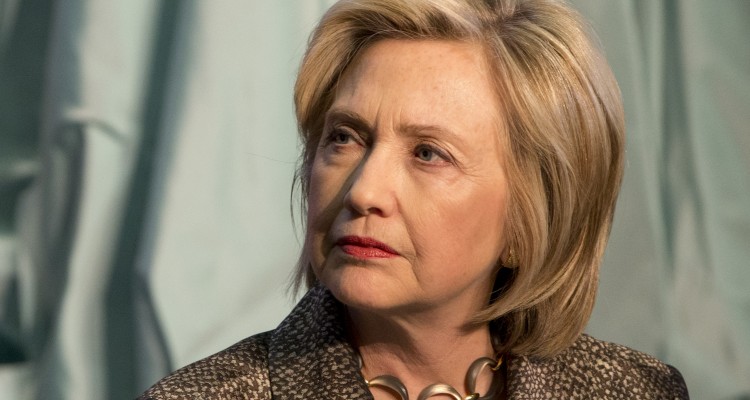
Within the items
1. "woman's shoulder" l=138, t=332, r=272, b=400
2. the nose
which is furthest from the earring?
"woman's shoulder" l=138, t=332, r=272, b=400

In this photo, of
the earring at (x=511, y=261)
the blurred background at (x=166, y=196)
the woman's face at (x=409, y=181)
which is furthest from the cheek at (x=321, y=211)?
the blurred background at (x=166, y=196)

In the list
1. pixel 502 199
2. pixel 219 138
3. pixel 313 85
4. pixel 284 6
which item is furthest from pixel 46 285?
pixel 502 199

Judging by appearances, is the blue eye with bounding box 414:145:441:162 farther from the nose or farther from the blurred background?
the blurred background

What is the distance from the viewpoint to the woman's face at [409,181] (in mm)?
1609

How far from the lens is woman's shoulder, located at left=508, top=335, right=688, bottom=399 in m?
1.84

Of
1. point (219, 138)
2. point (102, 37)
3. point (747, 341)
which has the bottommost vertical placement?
point (747, 341)

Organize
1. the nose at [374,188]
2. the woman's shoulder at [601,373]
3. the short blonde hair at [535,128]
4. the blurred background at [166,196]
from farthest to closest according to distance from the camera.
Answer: the blurred background at [166,196] → the woman's shoulder at [601,373] → the short blonde hair at [535,128] → the nose at [374,188]

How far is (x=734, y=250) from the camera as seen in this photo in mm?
3049

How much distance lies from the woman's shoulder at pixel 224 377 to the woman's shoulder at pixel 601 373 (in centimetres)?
36

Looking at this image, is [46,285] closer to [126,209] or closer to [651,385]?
[126,209]

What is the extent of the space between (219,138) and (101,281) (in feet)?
1.35

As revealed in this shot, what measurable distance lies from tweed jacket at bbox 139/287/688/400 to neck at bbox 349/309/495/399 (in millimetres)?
35

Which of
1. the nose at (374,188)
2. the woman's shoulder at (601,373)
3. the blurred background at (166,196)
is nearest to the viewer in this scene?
the nose at (374,188)

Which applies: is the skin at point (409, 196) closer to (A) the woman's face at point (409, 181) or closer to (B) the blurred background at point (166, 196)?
(A) the woman's face at point (409, 181)
